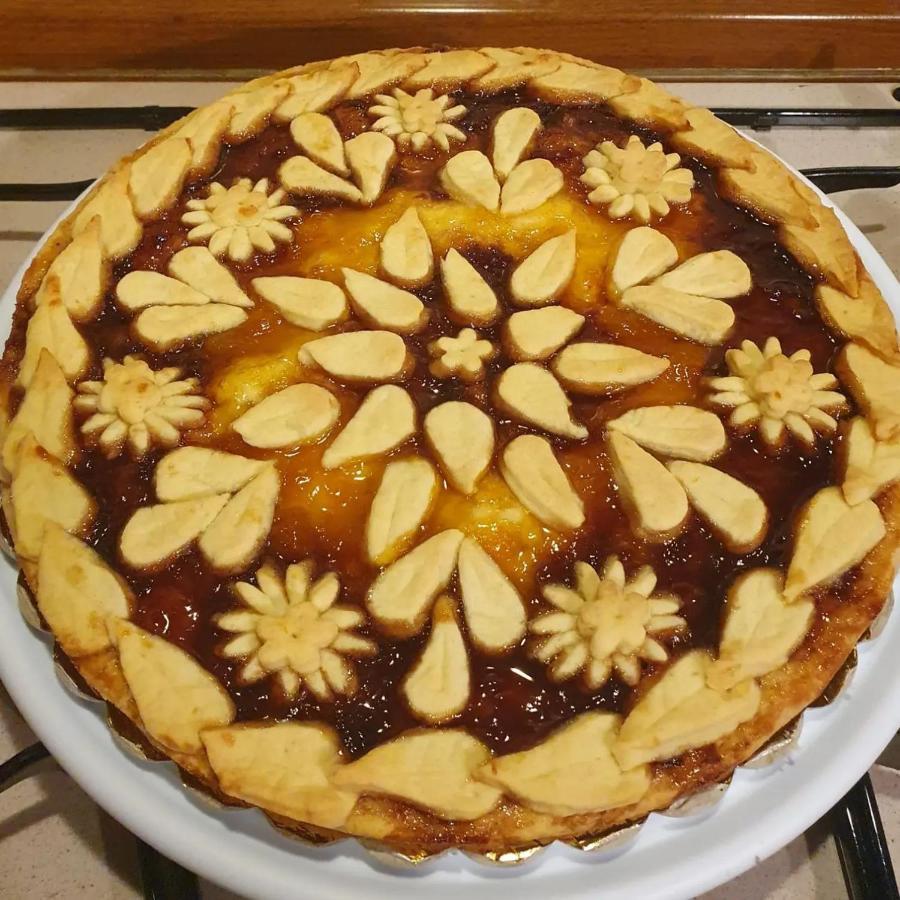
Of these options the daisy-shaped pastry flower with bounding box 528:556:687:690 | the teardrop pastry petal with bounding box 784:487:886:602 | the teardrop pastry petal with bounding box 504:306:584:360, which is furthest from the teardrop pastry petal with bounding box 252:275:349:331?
the teardrop pastry petal with bounding box 784:487:886:602

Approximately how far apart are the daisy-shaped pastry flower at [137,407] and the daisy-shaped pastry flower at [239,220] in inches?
8.8

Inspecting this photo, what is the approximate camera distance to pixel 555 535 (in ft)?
3.16

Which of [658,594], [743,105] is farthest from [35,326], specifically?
[743,105]

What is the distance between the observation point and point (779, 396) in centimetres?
104

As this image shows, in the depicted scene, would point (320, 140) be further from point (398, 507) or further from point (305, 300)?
point (398, 507)

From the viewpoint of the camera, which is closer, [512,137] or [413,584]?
[413,584]

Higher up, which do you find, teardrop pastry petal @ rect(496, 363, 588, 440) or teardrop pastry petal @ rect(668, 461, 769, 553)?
teardrop pastry petal @ rect(496, 363, 588, 440)

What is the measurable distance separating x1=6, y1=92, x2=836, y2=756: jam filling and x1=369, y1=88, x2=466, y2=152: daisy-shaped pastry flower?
37 mm

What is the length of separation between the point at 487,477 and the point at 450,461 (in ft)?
0.15

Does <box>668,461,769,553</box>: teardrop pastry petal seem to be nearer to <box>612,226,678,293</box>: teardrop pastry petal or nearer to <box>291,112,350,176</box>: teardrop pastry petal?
<box>612,226,678,293</box>: teardrop pastry petal

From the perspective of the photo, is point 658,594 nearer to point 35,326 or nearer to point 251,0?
point 35,326

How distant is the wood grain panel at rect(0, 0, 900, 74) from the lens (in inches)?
72.1

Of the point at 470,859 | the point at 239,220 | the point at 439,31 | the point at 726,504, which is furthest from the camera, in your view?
the point at 439,31

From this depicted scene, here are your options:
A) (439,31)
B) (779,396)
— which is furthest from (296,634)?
(439,31)
